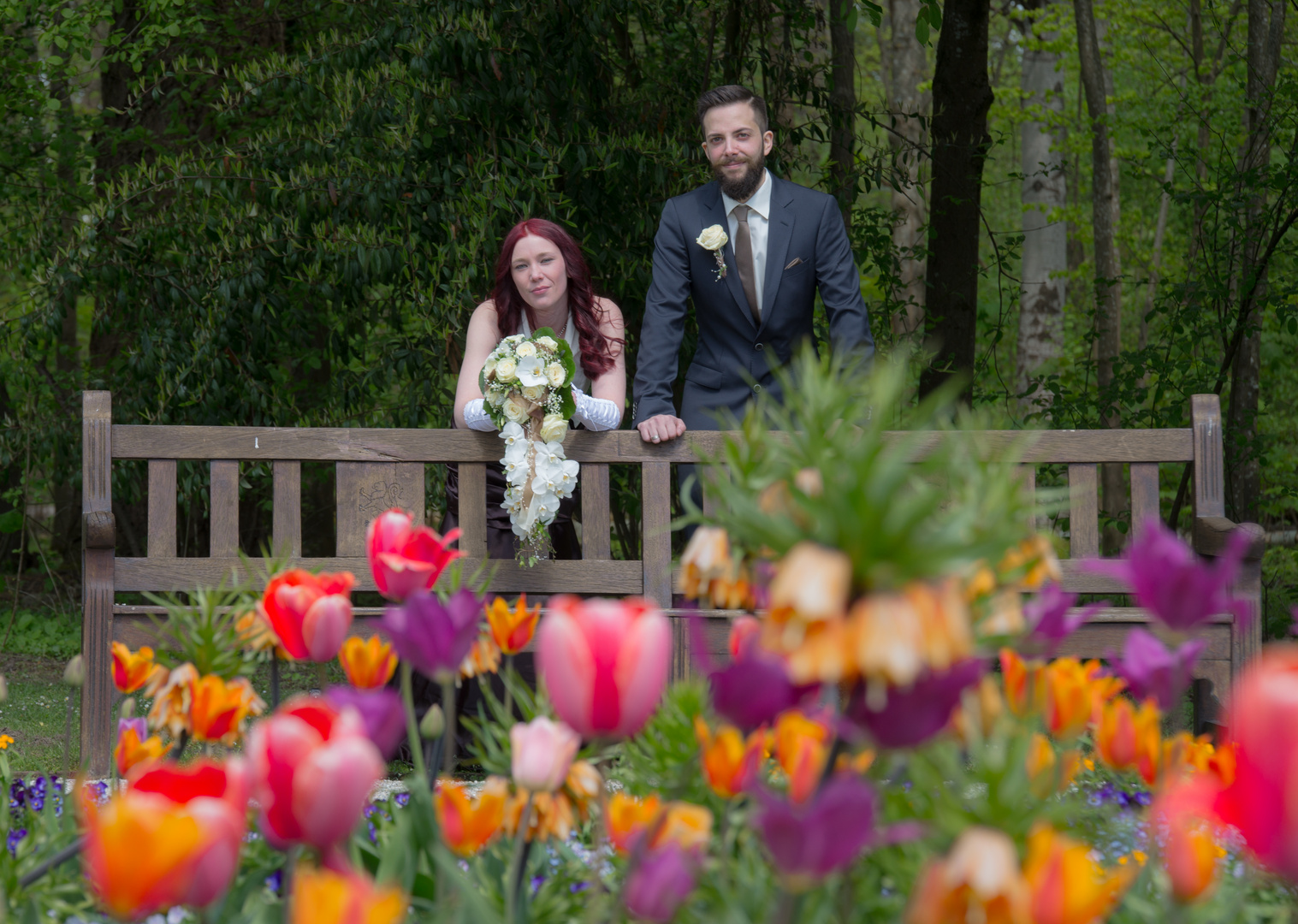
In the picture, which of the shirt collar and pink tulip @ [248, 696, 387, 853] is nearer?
pink tulip @ [248, 696, 387, 853]

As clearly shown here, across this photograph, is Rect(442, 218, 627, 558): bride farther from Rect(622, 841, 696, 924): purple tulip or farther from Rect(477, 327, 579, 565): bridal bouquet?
Rect(622, 841, 696, 924): purple tulip

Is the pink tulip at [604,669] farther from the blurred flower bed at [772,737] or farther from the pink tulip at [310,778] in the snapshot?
the pink tulip at [310,778]

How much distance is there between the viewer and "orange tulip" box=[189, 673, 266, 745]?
1.15 meters

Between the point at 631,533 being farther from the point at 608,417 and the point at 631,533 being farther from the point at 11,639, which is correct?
the point at 11,639

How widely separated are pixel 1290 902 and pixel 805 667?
1118 mm

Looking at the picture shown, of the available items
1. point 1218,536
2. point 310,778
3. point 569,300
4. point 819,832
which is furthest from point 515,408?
point 819,832

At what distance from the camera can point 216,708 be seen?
1157 mm

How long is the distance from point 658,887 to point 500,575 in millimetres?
3101

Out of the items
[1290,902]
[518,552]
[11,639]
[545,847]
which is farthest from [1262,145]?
[11,639]

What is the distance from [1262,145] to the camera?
300 inches

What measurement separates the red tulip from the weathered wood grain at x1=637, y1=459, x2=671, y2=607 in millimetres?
2521

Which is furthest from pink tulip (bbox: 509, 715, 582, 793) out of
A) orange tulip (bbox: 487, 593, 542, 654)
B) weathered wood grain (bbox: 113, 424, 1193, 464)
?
weathered wood grain (bbox: 113, 424, 1193, 464)

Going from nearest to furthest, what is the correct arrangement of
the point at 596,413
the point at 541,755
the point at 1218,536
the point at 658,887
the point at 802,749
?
the point at 658,887 → the point at 802,749 → the point at 541,755 → the point at 1218,536 → the point at 596,413

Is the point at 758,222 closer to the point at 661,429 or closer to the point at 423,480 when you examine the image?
the point at 661,429
